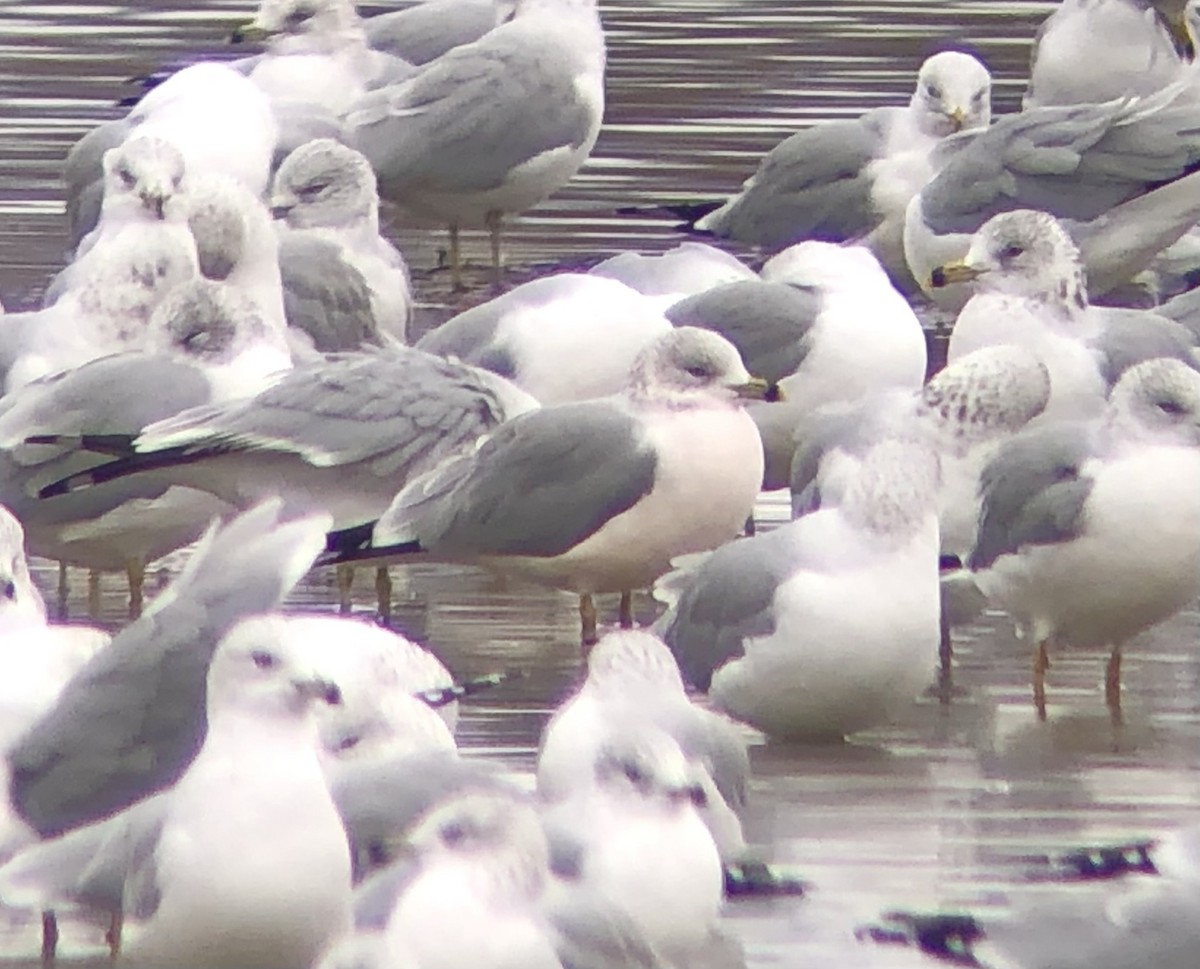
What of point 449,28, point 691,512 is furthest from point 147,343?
point 449,28

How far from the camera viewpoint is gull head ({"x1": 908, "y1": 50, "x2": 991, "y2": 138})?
1267 centimetres

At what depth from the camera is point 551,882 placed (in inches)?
212

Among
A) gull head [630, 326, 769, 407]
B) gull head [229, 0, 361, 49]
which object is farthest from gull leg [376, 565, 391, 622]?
gull head [229, 0, 361, 49]

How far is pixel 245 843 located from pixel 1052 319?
4.72m

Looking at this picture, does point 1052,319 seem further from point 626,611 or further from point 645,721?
point 645,721

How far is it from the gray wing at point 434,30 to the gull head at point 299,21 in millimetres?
291

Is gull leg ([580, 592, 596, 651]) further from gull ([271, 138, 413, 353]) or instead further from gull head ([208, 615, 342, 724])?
gull head ([208, 615, 342, 724])

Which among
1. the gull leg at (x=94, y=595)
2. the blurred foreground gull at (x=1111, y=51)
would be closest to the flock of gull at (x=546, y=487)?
the gull leg at (x=94, y=595)

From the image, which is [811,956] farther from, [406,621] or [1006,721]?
[406,621]

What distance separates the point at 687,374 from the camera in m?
8.35

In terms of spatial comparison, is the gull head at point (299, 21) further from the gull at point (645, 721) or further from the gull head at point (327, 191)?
the gull at point (645, 721)

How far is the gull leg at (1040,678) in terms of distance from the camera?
316 inches

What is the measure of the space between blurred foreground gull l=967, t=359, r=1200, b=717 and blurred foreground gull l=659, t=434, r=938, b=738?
16.5 inches

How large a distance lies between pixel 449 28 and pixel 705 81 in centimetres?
258
